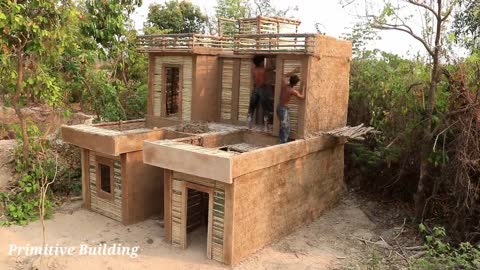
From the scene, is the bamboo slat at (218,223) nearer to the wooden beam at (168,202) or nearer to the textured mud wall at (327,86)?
the wooden beam at (168,202)

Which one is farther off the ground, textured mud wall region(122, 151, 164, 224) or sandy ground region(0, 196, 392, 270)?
textured mud wall region(122, 151, 164, 224)

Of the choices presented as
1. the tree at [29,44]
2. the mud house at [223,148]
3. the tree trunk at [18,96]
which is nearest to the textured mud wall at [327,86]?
the mud house at [223,148]

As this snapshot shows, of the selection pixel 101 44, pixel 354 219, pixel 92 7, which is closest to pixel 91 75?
pixel 101 44

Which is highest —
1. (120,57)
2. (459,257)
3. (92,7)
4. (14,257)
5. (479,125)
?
(92,7)

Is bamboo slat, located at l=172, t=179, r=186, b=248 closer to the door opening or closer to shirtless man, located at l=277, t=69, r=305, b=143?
the door opening

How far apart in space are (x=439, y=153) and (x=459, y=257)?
109 inches

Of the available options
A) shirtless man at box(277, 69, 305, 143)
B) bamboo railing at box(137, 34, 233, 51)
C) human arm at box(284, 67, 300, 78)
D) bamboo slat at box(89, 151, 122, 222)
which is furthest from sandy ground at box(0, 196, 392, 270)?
bamboo railing at box(137, 34, 233, 51)

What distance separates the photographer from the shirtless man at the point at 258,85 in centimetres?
1028

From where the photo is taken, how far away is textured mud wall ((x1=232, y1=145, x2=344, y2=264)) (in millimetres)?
8062

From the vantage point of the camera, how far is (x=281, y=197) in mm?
9070

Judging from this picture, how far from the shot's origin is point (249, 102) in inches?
424

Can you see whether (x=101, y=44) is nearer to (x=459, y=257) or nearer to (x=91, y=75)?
(x=91, y=75)

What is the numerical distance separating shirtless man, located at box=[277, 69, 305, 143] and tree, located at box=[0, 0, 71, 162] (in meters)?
5.47

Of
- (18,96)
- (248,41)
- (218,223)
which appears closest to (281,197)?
(218,223)
